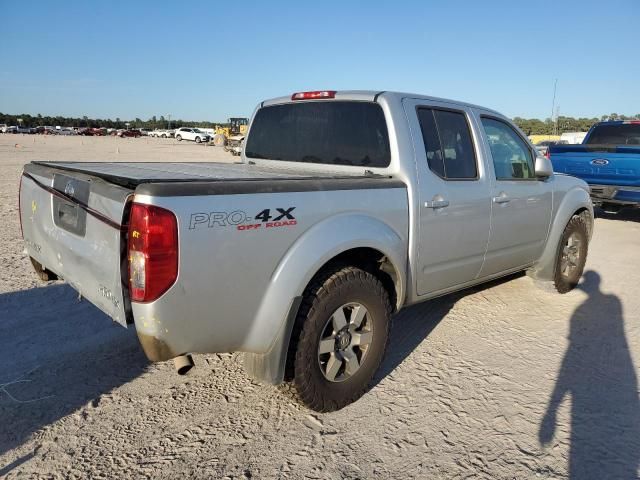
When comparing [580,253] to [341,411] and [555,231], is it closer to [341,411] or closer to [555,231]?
[555,231]

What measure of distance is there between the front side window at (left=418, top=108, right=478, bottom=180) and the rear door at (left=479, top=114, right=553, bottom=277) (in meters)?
0.26

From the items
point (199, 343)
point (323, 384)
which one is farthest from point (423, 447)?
point (199, 343)

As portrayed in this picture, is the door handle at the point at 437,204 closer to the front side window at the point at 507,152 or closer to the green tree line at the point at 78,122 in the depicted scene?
the front side window at the point at 507,152

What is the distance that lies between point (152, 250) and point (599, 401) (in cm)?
291

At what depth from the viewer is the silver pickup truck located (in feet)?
7.57

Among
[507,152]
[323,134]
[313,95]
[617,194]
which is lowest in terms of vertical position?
[617,194]

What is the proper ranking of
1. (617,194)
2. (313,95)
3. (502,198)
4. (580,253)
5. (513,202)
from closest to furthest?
(313,95)
(502,198)
(513,202)
(580,253)
(617,194)

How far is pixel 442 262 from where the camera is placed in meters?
3.67

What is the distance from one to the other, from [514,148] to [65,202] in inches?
146

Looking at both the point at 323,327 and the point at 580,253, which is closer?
the point at 323,327

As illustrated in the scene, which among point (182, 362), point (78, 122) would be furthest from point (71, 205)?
point (78, 122)

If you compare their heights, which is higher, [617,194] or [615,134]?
[615,134]

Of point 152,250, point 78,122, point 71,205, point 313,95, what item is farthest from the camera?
point 78,122

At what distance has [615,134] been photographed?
35.1ft
